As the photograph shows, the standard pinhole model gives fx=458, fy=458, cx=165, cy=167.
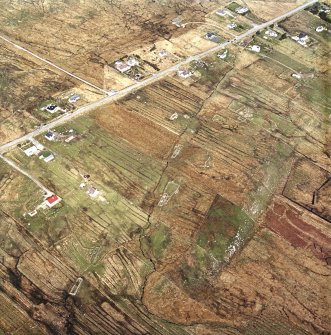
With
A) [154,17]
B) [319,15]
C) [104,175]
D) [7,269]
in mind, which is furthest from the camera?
[319,15]

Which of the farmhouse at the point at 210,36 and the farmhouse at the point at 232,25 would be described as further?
the farmhouse at the point at 232,25

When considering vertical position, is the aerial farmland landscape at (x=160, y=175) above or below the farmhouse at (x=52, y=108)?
above

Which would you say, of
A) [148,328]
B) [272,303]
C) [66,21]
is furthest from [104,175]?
[66,21]

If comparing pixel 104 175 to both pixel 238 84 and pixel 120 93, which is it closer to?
pixel 120 93

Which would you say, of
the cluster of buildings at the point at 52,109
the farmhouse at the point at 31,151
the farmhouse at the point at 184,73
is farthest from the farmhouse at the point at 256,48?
the farmhouse at the point at 31,151

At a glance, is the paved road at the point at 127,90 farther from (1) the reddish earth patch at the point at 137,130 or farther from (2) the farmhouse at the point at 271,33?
(1) the reddish earth patch at the point at 137,130

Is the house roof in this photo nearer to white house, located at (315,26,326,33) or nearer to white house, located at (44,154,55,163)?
white house, located at (44,154,55,163)
